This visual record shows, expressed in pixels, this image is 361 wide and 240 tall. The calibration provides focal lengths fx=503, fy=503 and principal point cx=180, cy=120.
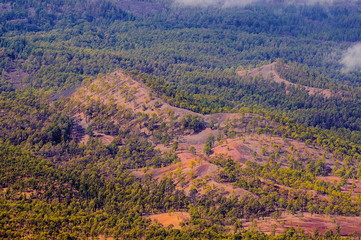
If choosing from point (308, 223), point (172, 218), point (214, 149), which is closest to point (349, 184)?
point (308, 223)

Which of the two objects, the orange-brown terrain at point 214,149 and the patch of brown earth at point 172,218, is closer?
the patch of brown earth at point 172,218

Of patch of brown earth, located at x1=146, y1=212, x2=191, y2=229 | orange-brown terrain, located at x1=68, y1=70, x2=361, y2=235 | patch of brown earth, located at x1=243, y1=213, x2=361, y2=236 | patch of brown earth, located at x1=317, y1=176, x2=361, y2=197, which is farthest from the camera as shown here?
patch of brown earth, located at x1=317, y1=176, x2=361, y2=197

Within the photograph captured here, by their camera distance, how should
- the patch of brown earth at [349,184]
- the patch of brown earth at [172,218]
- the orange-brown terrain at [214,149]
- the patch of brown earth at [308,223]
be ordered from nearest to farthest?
the patch of brown earth at [308,223] < the patch of brown earth at [172,218] < the orange-brown terrain at [214,149] < the patch of brown earth at [349,184]

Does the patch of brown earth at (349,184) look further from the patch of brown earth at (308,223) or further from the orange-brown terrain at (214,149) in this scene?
the patch of brown earth at (308,223)

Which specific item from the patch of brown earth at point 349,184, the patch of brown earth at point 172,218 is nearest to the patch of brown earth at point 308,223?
the patch of brown earth at point 172,218

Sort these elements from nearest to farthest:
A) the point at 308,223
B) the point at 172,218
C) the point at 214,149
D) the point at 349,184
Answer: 1. the point at 308,223
2. the point at 172,218
3. the point at 349,184
4. the point at 214,149

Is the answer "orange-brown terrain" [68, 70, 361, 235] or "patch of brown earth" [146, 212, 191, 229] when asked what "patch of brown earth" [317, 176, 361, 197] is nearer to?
"orange-brown terrain" [68, 70, 361, 235]

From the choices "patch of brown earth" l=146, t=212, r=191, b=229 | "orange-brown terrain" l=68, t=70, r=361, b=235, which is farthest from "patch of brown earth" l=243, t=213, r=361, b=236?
"patch of brown earth" l=146, t=212, r=191, b=229

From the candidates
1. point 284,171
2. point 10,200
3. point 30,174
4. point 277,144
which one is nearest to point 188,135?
point 277,144

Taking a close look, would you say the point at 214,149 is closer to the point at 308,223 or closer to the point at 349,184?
the point at 349,184
